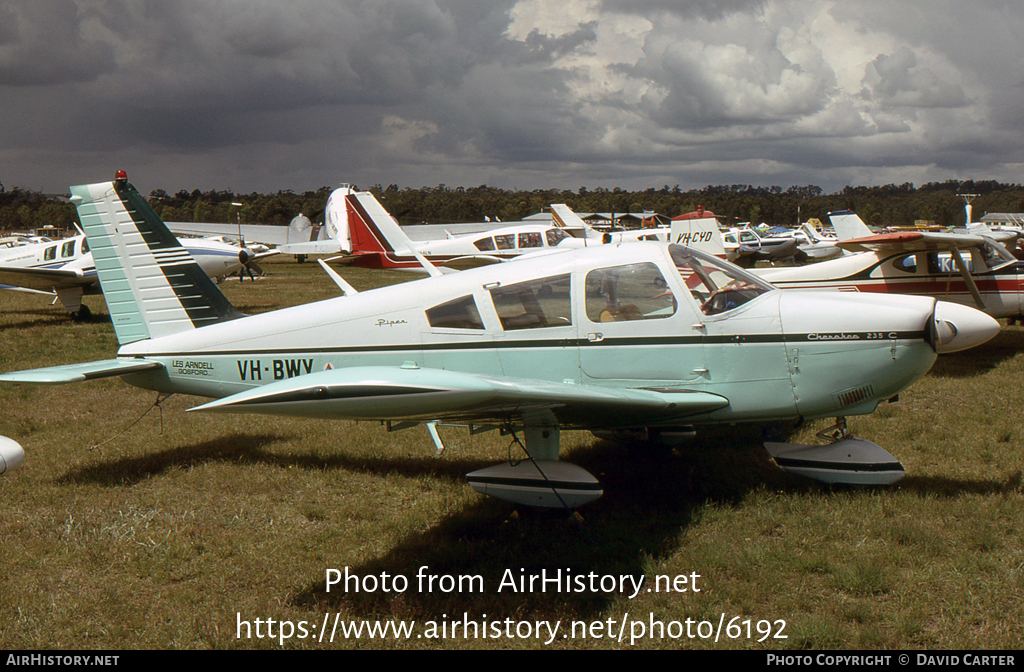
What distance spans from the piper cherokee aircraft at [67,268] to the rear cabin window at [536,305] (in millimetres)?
12841

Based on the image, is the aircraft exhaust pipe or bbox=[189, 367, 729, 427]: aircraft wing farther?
the aircraft exhaust pipe

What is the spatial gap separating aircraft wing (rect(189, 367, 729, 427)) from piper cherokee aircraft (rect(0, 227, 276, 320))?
45.8 ft

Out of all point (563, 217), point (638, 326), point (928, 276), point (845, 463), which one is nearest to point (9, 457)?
point (638, 326)

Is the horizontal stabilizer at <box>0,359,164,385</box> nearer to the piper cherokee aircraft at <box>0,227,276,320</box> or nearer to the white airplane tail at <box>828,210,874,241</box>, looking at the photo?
the piper cherokee aircraft at <box>0,227,276,320</box>

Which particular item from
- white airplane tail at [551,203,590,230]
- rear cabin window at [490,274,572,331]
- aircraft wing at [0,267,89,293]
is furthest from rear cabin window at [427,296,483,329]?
white airplane tail at [551,203,590,230]

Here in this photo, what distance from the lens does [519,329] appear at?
5211mm

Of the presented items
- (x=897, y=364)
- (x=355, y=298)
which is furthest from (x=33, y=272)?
(x=897, y=364)

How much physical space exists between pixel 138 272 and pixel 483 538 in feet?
13.8

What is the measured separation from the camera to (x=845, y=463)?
528 centimetres

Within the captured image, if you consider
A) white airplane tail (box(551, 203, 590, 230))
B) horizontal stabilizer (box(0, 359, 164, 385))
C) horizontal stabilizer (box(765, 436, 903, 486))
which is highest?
white airplane tail (box(551, 203, 590, 230))

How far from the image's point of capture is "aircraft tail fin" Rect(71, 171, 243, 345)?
639cm

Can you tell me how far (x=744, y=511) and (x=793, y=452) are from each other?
777 mm

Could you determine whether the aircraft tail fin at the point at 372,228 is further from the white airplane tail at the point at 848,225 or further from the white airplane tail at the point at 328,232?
the white airplane tail at the point at 848,225
